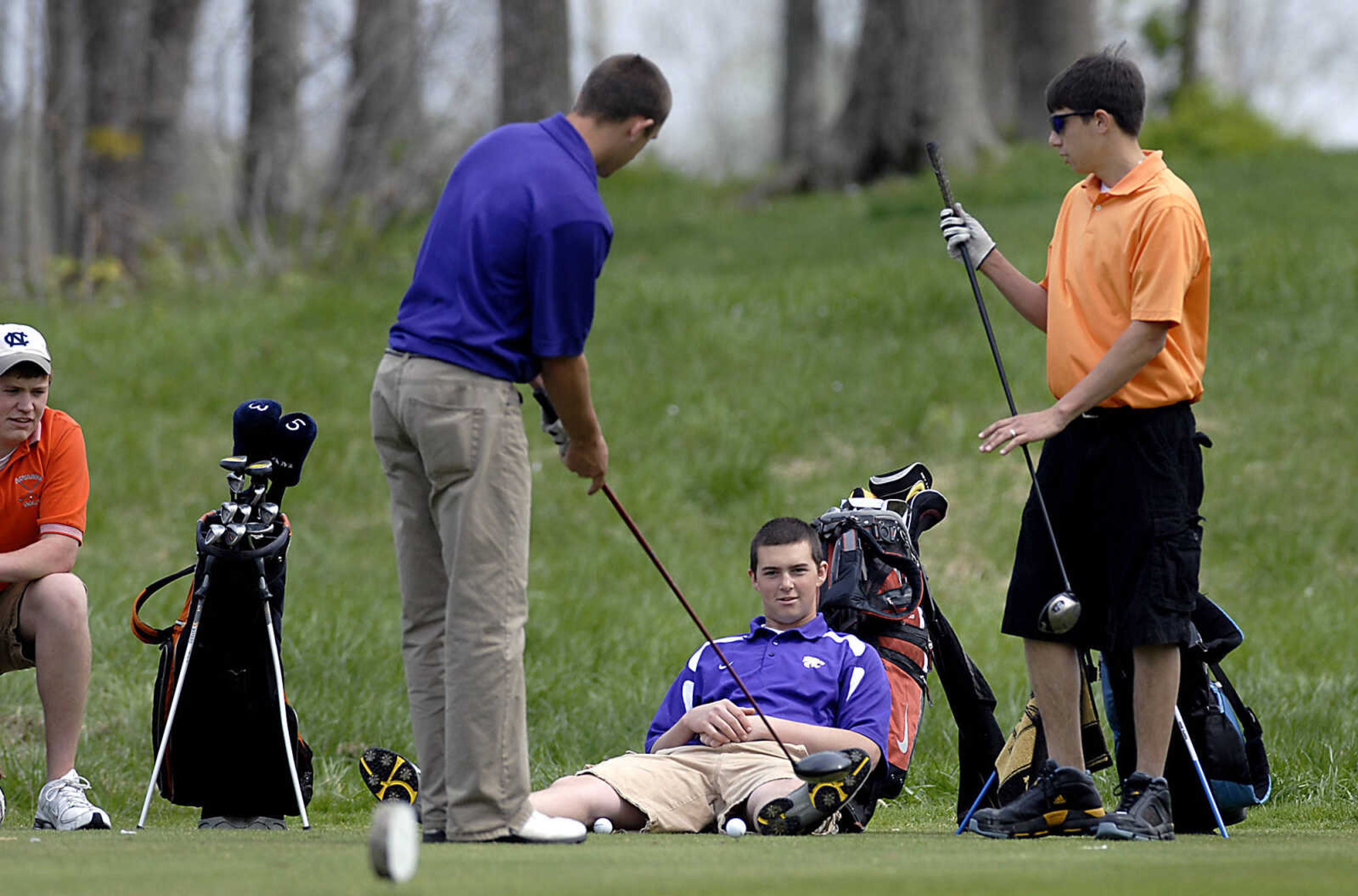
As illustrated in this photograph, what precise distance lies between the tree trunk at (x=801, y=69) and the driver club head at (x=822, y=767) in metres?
23.9

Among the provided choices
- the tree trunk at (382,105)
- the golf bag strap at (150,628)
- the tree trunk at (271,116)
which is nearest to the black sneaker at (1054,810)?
the golf bag strap at (150,628)

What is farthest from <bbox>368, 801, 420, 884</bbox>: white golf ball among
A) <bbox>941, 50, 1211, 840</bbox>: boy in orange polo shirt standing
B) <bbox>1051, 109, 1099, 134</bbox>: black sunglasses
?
<bbox>1051, 109, 1099, 134</bbox>: black sunglasses

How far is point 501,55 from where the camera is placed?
16.2 m

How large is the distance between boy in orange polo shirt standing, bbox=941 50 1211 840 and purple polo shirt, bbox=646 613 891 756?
0.61 meters

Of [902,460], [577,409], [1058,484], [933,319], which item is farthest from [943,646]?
[933,319]

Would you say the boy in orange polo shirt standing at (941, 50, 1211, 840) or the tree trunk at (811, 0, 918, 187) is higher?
the tree trunk at (811, 0, 918, 187)

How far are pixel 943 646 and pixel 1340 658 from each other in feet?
9.79

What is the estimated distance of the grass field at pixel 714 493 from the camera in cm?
398

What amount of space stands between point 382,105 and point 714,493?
8.06 metres

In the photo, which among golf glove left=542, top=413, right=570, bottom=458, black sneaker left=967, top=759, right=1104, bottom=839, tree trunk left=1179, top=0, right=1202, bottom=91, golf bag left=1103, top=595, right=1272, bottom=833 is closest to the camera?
golf glove left=542, top=413, right=570, bottom=458

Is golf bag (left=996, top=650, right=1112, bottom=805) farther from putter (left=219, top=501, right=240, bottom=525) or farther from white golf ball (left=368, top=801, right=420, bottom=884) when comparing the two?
white golf ball (left=368, top=801, right=420, bottom=884)

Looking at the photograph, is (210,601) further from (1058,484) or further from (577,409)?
(1058,484)

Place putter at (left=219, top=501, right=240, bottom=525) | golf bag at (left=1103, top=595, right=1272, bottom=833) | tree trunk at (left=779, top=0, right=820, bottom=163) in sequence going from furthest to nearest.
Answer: tree trunk at (left=779, top=0, right=820, bottom=163)
putter at (left=219, top=501, right=240, bottom=525)
golf bag at (left=1103, top=595, right=1272, bottom=833)

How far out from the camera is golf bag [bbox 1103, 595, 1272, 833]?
4980mm
